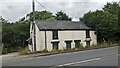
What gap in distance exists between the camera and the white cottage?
48.2 m

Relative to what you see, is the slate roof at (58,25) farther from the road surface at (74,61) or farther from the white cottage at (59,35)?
the road surface at (74,61)

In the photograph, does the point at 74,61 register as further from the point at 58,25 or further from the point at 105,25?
the point at 58,25

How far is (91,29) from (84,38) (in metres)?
2.39

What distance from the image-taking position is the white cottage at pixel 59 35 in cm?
4822

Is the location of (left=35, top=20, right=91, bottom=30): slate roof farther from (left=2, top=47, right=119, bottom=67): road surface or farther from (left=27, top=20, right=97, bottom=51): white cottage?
(left=2, top=47, right=119, bottom=67): road surface

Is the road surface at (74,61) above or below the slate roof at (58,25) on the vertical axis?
below

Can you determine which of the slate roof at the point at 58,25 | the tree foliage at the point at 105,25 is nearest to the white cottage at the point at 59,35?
the slate roof at the point at 58,25

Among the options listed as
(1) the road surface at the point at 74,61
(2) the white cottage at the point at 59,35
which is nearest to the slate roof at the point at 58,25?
(2) the white cottage at the point at 59,35

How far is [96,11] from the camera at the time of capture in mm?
55062

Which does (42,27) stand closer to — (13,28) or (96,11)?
(96,11)

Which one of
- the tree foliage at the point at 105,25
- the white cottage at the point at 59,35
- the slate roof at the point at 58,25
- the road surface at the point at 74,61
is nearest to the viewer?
the road surface at the point at 74,61

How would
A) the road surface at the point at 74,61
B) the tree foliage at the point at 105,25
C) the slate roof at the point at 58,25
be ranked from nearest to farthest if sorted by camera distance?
the road surface at the point at 74,61 < the slate roof at the point at 58,25 < the tree foliage at the point at 105,25

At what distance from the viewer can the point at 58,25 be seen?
5069cm

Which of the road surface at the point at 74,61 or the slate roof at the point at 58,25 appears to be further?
the slate roof at the point at 58,25
